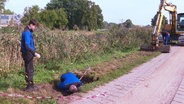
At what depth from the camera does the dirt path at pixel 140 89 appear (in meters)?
7.28

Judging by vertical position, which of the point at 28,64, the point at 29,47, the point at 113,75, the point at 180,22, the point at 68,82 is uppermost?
the point at 180,22

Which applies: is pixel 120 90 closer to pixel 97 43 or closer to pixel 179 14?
pixel 97 43

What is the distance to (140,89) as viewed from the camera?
8.49 meters

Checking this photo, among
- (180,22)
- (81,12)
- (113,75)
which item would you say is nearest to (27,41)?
(113,75)

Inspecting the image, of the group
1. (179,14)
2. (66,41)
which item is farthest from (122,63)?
(179,14)

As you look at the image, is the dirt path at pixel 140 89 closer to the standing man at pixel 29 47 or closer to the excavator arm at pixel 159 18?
the standing man at pixel 29 47

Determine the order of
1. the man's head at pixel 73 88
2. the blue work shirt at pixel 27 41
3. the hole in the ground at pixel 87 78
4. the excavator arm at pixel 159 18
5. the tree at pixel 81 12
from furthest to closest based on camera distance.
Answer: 1. the tree at pixel 81 12
2. the excavator arm at pixel 159 18
3. the hole in the ground at pixel 87 78
4. the man's head at pixel 73 88
5. the blue work shirt at pixel 27 41

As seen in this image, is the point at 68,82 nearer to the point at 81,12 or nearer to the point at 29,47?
the point at 29,47

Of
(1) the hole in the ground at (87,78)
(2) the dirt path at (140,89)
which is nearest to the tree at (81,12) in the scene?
(2) the dirt path at (140,89)

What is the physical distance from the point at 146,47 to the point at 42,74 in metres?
11.0

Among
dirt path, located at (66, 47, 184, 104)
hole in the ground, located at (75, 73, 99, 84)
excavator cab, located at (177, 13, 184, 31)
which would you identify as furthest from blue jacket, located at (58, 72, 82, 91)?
excavator cab, located at (177, 13, 184, 31)

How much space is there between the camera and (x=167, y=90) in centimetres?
845

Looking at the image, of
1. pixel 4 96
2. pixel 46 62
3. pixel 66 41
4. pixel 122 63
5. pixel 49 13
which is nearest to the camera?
pixel 4 96

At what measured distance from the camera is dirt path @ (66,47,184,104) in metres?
7.28
